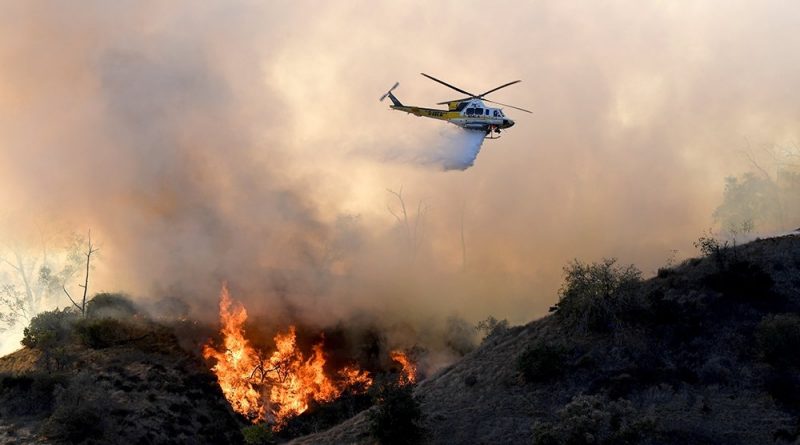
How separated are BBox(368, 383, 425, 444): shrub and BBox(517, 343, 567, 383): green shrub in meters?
9.72

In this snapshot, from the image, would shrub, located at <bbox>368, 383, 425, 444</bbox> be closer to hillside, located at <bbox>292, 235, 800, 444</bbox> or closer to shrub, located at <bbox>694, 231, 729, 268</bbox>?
hillside, located at <bbox>292, 235, 800, 444</bbox>

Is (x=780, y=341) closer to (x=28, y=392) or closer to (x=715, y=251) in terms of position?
(x=715, y=251)

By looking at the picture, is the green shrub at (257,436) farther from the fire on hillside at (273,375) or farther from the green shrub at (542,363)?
the green shrub at (542,363)

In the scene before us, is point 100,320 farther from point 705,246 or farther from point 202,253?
point 705,246

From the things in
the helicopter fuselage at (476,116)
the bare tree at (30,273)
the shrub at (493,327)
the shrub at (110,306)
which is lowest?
the shrub at (493,327)

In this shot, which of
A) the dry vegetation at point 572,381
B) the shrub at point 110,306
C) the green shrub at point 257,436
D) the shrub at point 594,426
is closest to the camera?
the shrub at point 594,426

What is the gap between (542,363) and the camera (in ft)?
168

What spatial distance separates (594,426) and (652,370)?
1056cm

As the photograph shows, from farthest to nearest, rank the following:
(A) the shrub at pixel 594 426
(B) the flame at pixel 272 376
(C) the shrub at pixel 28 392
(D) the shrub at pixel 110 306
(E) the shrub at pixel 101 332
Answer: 1. (D) the shrub at pixel 110 306
2. (B) the flame at pixel 272 376
3. (E) the shrub at pixel 101 332
4. (C) the shrub at pixel 28 392
5. (A) the shrub at pixel 594 426

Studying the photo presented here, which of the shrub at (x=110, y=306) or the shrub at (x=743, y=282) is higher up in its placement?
the shrub at (x=110, y=306)

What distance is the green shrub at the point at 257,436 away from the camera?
5809 cm

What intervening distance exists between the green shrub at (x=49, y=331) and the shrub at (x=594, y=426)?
51594 mm

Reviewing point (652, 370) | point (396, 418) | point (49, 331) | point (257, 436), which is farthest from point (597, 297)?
point (49, 331)

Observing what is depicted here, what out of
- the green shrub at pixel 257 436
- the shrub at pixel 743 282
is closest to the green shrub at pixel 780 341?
the shrub at pixel 743 282
